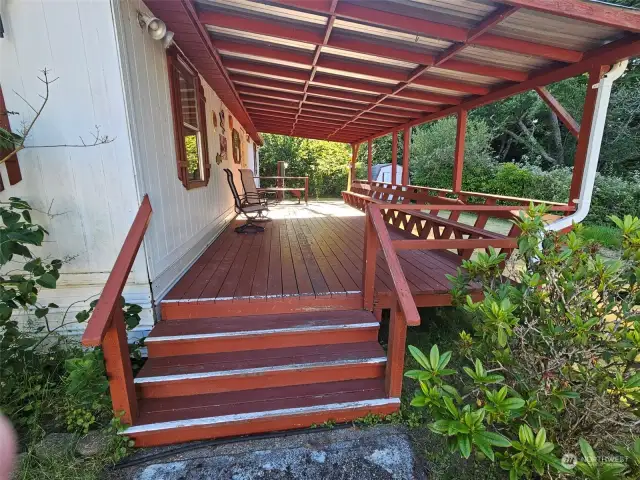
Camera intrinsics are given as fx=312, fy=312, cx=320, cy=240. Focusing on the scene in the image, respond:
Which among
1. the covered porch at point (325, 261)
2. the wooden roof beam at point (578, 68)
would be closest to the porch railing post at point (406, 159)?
the wooden roof beam at point (578, 68)

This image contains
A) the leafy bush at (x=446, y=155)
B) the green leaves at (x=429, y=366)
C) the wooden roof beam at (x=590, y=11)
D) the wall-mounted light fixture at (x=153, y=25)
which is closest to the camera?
the green leaves at (x=429, y=366)

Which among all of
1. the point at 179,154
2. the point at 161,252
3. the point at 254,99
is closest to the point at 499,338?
the point at 161,252

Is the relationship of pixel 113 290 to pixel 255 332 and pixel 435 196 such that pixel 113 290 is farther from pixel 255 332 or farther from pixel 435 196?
pixel 435 196

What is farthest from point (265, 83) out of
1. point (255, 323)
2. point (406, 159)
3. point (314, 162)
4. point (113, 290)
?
point (314, 162)

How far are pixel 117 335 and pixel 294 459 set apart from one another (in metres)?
1.16

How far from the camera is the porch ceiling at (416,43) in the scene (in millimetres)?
2400

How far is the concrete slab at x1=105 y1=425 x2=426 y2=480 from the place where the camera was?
5.34 ft

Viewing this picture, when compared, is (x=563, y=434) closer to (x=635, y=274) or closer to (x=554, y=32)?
(x=635, y=274)

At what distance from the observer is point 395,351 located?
6.31 ft

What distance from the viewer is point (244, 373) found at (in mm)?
1991

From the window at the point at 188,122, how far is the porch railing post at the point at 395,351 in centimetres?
240

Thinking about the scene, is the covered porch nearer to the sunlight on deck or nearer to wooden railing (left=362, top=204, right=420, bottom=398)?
wooden railing (left=362, top=204, right=420, bottom=398)

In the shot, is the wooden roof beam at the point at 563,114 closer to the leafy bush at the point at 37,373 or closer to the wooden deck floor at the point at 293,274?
the wooden deck floor at the point at 293,274

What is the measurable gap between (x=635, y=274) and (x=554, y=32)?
228cm
